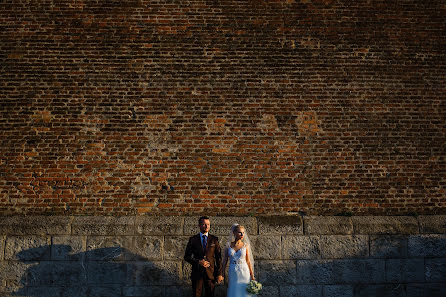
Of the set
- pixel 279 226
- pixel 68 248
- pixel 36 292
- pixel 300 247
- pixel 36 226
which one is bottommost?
pixel 36 292

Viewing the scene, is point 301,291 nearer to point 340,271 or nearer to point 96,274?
point 340,271

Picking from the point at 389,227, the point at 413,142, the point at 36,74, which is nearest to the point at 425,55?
the point at 413,142

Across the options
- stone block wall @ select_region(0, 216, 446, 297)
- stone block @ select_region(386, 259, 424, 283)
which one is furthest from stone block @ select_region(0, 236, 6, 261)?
stone block @ select_region(386, 259, 424, 283)

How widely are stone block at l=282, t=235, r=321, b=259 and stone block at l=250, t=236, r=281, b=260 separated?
0.13m

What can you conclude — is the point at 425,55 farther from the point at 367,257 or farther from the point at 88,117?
the point at 88,117

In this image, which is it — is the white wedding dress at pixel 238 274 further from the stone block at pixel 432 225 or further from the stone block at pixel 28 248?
the stone block at pixel 432 225

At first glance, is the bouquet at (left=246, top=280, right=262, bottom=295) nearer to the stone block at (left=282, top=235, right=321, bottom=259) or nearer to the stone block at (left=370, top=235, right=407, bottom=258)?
the stone block at (left=282, top=235, right=321, bottom=259)

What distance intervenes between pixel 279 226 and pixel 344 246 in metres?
1.21

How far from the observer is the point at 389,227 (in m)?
6.25

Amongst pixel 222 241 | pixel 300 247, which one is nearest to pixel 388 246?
pixel 300 247

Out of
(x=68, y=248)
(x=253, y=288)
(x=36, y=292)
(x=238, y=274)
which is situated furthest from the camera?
(x=68, y=248)

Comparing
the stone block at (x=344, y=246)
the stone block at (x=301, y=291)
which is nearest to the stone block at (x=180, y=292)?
the stone block at (x=301, y=291)

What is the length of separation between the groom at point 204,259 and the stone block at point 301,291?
1309 mm

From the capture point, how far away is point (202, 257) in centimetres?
550
